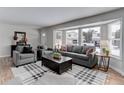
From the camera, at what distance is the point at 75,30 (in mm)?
5844

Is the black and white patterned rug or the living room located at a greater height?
the living room

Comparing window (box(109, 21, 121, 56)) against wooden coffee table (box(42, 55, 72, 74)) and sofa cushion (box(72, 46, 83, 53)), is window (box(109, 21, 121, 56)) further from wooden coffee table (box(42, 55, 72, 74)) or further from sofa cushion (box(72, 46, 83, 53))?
wooden coffee table (box(42, 55, 72, 74))

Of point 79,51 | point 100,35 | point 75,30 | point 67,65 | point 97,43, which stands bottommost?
point 67,65

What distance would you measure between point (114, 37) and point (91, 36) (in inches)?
50.3

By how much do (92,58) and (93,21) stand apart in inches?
65.5

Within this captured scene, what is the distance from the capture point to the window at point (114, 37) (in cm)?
370

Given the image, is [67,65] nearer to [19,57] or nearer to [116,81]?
[116,81]

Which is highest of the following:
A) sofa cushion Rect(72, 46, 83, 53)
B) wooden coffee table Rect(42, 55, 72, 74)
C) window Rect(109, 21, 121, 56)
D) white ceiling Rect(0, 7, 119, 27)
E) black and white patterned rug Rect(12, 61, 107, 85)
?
white ceiling Rect(0, 7, 119, 27)

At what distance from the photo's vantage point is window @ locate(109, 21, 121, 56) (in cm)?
370

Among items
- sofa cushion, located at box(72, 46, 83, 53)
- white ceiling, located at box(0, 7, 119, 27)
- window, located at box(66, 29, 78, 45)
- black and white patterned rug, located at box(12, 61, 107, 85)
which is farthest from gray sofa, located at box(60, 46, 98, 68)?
white ceiling, located at box(0, 7, 119, 27)

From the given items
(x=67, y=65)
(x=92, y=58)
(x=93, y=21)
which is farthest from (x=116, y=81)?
(x=93, y=21)

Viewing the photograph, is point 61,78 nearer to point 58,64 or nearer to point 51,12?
point 58,64

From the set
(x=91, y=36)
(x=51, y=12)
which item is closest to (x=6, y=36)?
(x=51, y=12)

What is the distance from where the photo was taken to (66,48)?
210 inches
